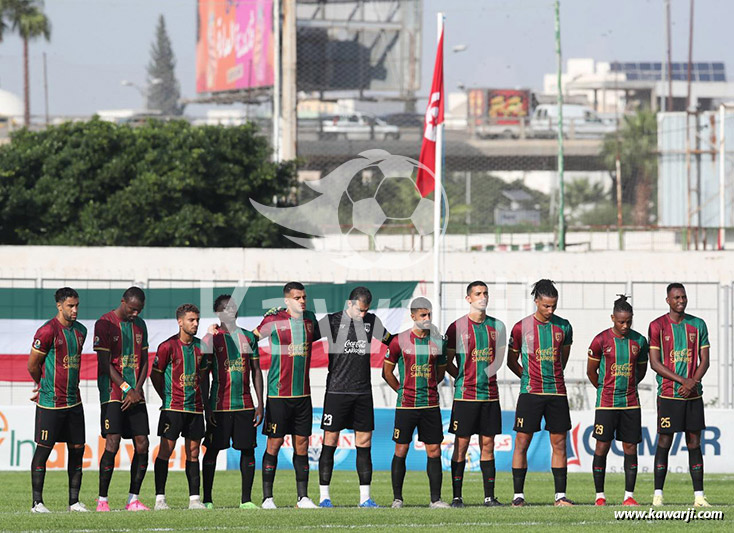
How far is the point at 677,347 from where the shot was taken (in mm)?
11109

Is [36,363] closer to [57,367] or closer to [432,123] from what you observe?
[57,367]

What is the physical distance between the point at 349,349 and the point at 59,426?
9.03ft

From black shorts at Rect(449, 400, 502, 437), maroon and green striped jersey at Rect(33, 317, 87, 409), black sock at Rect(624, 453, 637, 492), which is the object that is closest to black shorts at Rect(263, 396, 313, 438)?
black shorts at Rect(449, 400, 502, 437)

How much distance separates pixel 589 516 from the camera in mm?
9609

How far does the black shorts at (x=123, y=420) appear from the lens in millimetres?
10727

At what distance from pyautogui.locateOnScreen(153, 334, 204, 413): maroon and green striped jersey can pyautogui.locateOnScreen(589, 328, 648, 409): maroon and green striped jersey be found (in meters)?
3.80

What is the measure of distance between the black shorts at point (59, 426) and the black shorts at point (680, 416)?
5456mm

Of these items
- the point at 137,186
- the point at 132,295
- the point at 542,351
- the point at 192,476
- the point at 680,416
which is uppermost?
the point at 137,186

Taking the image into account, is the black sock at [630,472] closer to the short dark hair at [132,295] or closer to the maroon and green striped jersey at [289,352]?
the maroon and green striped jersey at [289,352]

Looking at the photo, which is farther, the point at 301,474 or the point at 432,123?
the point at 432,123

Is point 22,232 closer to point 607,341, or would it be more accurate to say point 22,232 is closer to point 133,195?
point 133,195

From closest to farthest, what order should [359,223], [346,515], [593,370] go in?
[346,515], [593,370], [359,223]

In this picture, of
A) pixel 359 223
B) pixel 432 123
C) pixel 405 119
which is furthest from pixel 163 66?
pixel 432 123

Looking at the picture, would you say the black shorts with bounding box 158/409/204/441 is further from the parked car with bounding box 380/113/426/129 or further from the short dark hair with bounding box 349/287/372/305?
the parked car with bounding box 380/113/426/129
